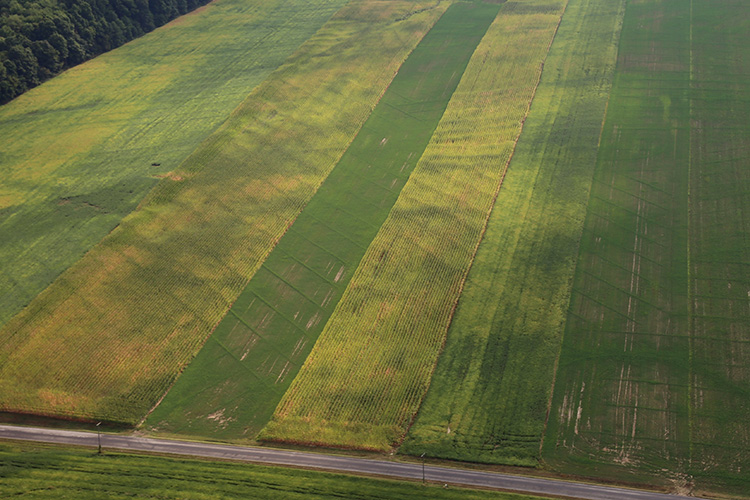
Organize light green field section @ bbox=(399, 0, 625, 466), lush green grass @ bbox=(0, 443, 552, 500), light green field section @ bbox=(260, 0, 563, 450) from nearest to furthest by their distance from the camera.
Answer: lush green grass @ bbox=(0, 443, 552, 500), light green field section @ bbox=(399, 0, 625, 466), light green field section @ bbox=(260, 0, 563, 450)

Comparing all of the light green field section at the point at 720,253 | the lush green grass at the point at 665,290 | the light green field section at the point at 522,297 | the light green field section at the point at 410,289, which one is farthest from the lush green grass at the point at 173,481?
the light green field section at the point at 720,253

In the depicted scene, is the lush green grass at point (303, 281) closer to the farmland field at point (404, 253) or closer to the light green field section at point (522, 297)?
the farmland field at point (404, 253)

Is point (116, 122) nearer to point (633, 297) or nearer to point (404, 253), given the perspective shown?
point (404, 253)

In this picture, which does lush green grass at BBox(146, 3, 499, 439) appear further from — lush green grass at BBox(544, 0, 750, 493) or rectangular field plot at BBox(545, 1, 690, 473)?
lush green grass at BBox(544, 0, 750, 493)

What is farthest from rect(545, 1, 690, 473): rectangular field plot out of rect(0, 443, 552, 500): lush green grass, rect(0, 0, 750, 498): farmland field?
rect(0, 443, 552, 500): lush green grass

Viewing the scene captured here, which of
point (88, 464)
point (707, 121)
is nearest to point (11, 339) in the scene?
point (88, 464)

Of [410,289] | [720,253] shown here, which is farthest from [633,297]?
[410,289]
